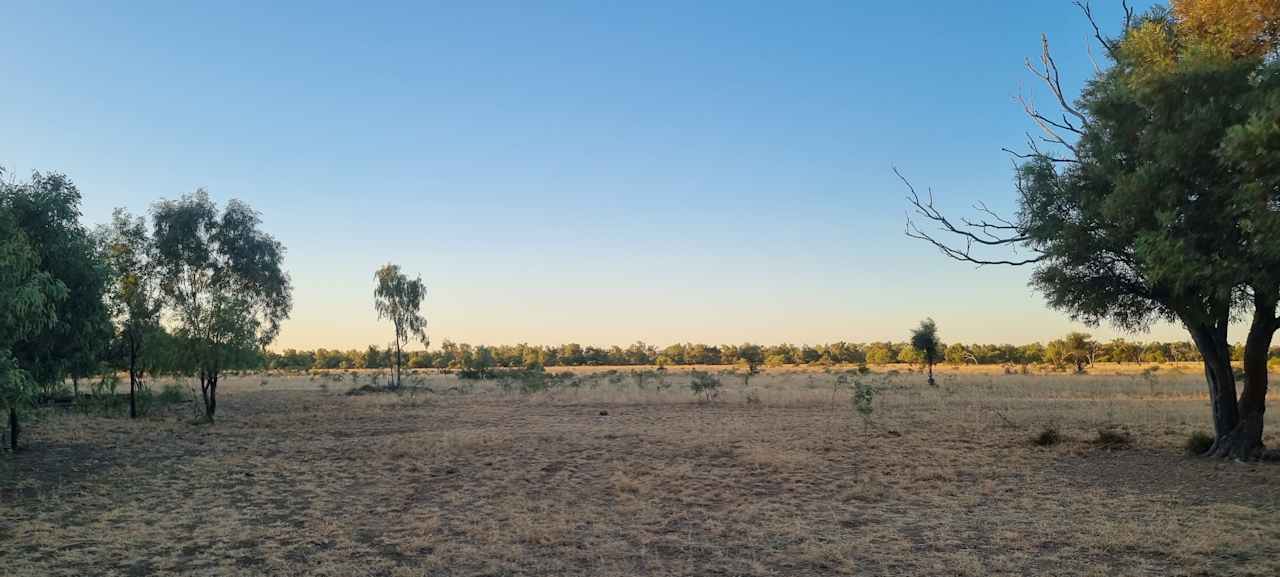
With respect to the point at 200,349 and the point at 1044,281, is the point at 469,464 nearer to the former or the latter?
the point at 1044,281

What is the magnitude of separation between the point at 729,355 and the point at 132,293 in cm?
12650

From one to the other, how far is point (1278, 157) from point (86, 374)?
73.8ft

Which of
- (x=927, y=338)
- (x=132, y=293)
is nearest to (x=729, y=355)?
(x=927, y=338)

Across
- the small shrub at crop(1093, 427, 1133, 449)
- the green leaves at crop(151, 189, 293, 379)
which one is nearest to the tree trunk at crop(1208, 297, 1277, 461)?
the small shrub at crop(1093, 427, 1133, 449)

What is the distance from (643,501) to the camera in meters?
12.2

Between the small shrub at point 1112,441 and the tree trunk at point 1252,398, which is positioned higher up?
the tree trunk at point 1252,398

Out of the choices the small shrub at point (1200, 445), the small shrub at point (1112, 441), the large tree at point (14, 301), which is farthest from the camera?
the small shrub at point (1112, 441)

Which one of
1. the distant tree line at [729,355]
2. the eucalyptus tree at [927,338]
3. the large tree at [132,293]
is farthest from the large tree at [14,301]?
the distant tree line at [729,355]

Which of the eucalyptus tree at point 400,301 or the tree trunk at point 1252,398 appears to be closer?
the tree trunk at point 1252,398

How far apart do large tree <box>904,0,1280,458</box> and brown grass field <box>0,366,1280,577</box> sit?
9.81 feet

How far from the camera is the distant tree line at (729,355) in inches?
4055

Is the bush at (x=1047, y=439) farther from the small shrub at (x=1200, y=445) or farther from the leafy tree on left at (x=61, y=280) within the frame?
the leafy tree on left at (x=61, y=280)

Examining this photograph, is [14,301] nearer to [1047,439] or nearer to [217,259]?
[1047,439]

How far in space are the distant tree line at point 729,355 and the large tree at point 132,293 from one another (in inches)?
2515
